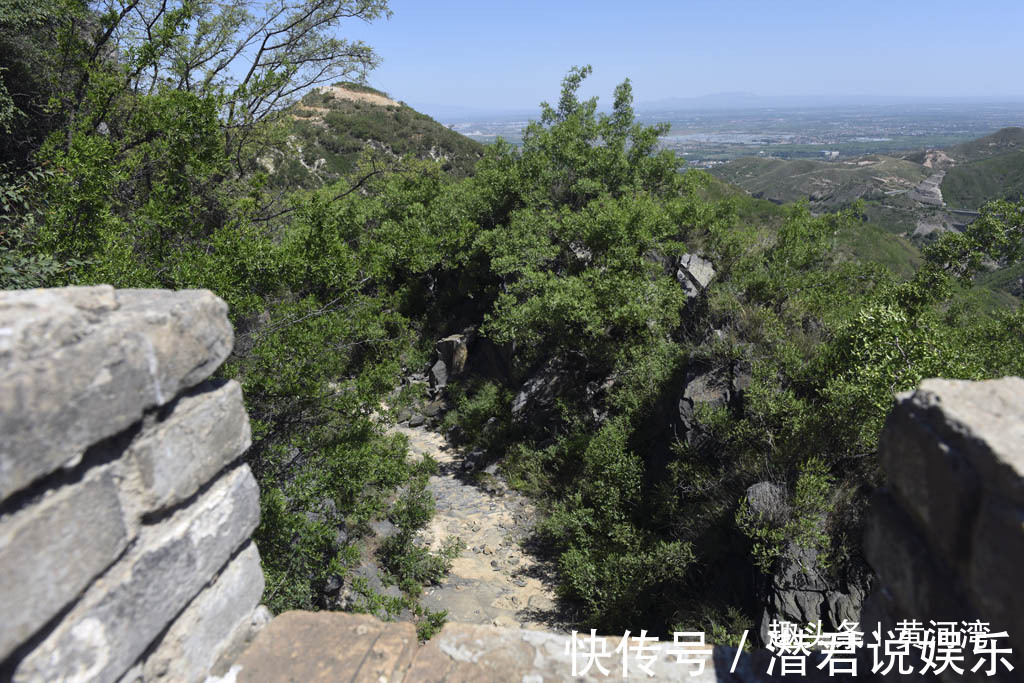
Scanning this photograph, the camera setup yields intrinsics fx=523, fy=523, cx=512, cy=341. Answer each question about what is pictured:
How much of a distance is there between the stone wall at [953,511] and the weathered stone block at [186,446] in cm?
274

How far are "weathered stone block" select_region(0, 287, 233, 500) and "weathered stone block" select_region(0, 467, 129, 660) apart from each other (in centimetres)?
13

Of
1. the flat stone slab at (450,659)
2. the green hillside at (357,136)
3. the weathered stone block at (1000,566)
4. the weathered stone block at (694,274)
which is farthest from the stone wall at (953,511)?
the green hillside at (357,136)

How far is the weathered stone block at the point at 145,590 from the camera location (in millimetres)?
1644

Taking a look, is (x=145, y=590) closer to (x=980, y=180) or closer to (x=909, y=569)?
(x=909, y=569)

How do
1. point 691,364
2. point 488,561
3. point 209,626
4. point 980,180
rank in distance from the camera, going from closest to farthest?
point 209,626 → point 488,561 → point 691,364 → point 980,180

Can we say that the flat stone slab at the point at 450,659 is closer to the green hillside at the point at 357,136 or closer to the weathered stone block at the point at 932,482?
the weathered stone block at the point at 932,482

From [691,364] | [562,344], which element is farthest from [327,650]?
[562,344]

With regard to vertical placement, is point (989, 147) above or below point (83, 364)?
above

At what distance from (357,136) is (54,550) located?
144 ft

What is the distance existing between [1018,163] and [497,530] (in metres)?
80.8

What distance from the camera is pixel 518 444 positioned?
9453 millimetres

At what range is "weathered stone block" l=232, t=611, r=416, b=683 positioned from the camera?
2322mm

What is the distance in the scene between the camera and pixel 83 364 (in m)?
1.63

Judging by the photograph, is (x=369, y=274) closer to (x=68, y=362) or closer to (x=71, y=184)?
(x=71, y=184)
